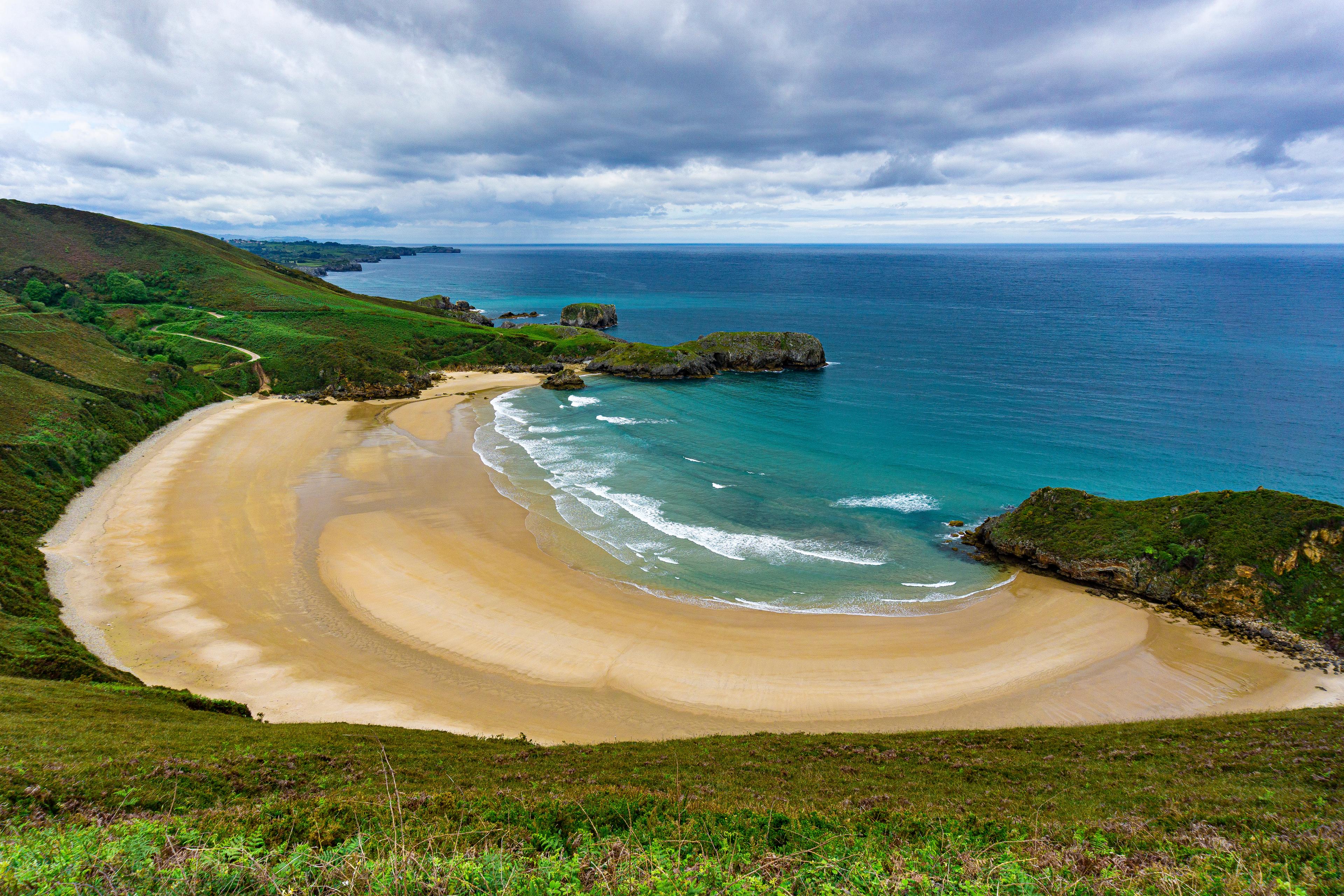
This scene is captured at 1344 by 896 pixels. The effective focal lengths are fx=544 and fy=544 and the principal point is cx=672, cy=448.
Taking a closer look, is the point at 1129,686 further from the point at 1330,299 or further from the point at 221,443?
the point at 1330,299

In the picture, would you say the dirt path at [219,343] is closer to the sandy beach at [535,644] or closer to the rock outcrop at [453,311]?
the rock outcrop at [453,311]

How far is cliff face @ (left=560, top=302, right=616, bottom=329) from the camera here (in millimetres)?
118125

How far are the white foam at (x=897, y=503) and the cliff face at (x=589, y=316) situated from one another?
87.6 m

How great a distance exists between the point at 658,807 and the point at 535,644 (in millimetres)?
16012

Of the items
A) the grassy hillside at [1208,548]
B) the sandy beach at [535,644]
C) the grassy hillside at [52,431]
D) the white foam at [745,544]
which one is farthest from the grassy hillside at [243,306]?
the grassy hillside at [1208,548]

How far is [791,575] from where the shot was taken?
3192cm

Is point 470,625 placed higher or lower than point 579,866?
lower

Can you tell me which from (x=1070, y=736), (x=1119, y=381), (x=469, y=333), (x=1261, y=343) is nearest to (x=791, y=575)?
(x=1070, y=736)

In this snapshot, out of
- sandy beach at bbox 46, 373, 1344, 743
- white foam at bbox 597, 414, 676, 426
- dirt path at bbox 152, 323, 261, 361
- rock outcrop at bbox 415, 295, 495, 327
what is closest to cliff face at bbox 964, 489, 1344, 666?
sandy beach at bbox 46, 373, 1344, 743

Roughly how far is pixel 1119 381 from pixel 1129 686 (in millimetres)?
64506

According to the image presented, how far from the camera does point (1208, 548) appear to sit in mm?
29016

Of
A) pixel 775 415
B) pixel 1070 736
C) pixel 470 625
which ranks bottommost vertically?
pixel 470 625

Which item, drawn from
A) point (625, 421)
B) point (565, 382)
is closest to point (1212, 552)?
point (625, 421)

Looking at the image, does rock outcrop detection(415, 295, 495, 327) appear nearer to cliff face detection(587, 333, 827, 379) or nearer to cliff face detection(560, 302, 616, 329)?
cliff face detection(560, 302, 616, 329)
